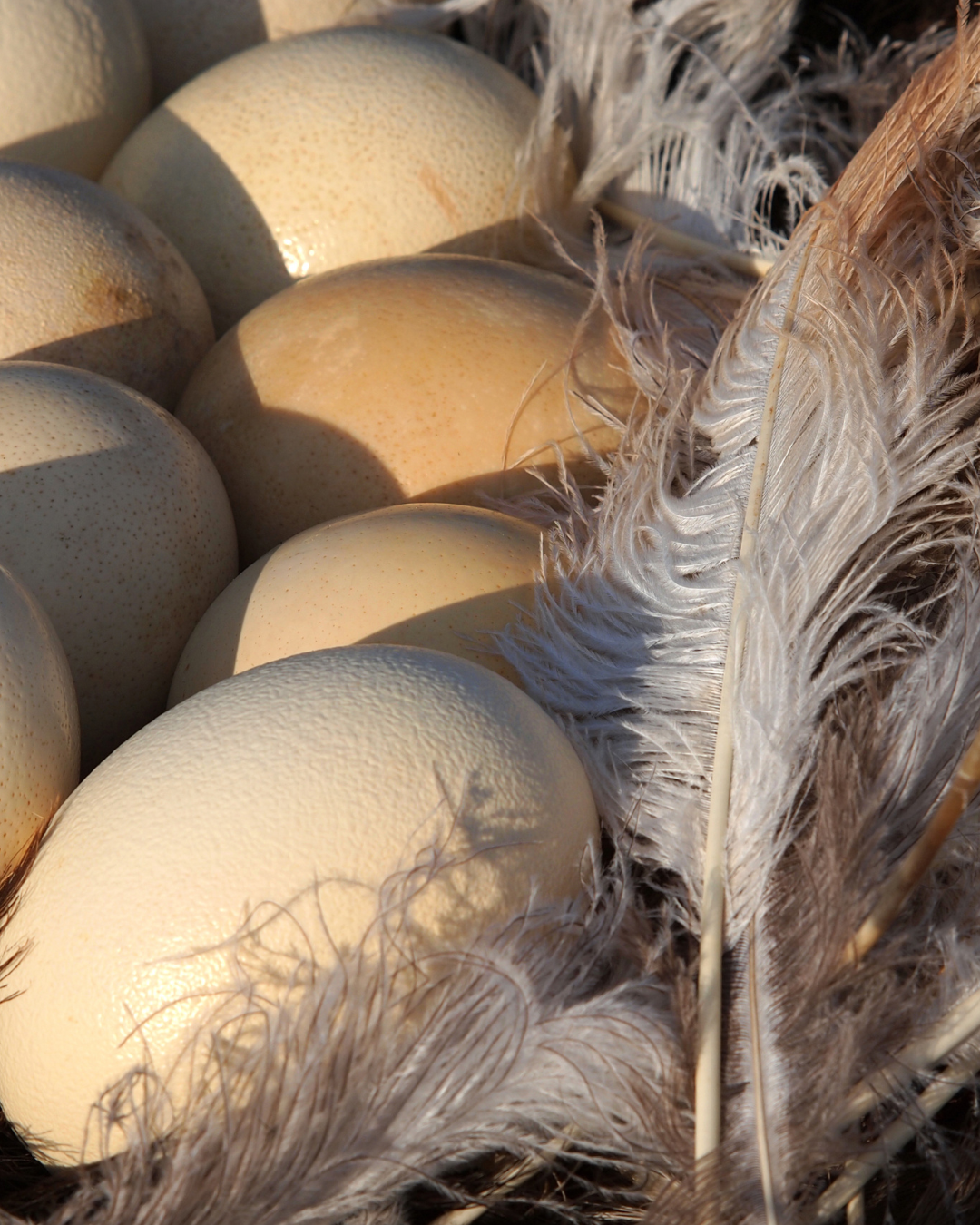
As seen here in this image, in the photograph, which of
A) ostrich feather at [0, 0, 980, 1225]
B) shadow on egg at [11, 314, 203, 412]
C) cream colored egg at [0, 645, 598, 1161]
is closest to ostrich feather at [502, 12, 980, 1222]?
ostrich feather at [0, 0, 980, 1225]

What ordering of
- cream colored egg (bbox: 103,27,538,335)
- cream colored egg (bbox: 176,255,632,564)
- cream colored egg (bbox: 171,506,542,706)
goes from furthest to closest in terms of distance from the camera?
cream colored egg (bbox: 103,27,538,335)
cream colored egg (bbox: 176,255,632,564)
cream colored egg (bbox: 171,506,542,706)

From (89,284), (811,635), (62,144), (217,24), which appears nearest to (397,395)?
(89,284)

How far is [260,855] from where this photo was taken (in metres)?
0.57

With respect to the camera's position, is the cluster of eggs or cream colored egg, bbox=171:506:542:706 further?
cream colored egg, bbox=171:506:542:706

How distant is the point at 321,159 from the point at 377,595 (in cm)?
56

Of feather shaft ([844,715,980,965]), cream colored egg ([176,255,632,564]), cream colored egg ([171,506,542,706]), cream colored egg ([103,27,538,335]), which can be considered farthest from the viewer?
cream colored egg ([103,27,538,335])

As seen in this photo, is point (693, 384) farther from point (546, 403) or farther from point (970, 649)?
point (970, 649)

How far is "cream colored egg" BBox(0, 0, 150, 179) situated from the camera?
1128 mm

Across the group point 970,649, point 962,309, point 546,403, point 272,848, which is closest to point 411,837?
point 272,848

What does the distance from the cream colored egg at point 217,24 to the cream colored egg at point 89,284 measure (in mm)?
438

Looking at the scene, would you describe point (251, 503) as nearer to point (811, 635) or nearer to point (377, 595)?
point (377, 595)

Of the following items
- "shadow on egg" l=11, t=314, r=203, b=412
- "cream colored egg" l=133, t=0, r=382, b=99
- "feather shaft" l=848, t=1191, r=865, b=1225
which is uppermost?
"cream colored egg" l=133, t=0, r=382, b=99

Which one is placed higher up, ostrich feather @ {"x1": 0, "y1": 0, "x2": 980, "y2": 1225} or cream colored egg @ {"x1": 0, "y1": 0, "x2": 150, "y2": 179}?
cream colored egg @ {"x1": 0, "y1": 0, "x2": 150, "y2": 179}

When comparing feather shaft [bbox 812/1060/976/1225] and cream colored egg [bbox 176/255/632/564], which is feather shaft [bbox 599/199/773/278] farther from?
feather shaft [bbox 812/1060/976/1225]
